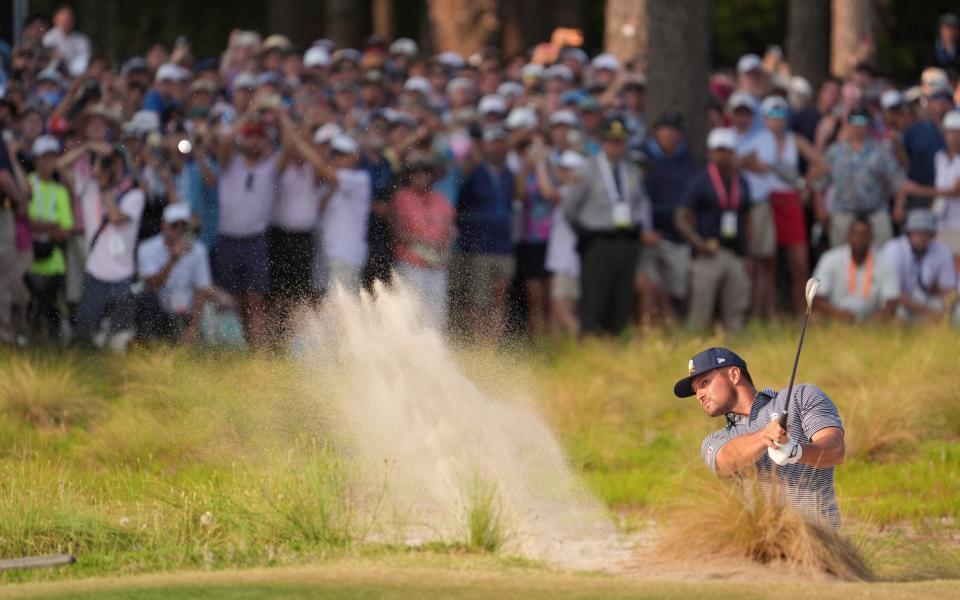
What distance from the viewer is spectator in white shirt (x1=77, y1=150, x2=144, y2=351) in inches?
615

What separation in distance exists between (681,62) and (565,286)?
342 centimetres

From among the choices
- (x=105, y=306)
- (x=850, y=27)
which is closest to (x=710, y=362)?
(x=105, y=306)

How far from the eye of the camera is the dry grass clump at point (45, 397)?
1341 centimetres

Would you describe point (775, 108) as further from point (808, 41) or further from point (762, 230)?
point (808, 41)

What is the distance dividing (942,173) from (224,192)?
6750mm

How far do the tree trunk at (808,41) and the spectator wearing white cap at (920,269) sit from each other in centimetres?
1120

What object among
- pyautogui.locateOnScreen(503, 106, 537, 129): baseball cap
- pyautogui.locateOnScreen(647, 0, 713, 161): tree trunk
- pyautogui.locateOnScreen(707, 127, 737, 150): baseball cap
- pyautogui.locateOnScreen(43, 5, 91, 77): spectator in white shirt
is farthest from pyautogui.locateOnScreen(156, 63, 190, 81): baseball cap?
pyautogui.locateOnScreen(707, 127, 737, 150): baseball cap

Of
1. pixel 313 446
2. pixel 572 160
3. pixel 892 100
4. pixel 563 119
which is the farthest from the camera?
pixel 892 100

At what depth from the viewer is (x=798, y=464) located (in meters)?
9.13

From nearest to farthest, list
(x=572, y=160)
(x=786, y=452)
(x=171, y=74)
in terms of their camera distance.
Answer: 1. (x=786, y=452)
2. (x=572, y=160)
3. (x=171, y=74)

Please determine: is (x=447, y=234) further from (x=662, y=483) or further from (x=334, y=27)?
(x=334, y=27)

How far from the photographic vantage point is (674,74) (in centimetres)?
1944

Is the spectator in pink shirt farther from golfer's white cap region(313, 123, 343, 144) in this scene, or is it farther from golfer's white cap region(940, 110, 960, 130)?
golfer's white cap region(940, 110, 960, 130)

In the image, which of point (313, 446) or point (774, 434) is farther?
point (313, 446)
